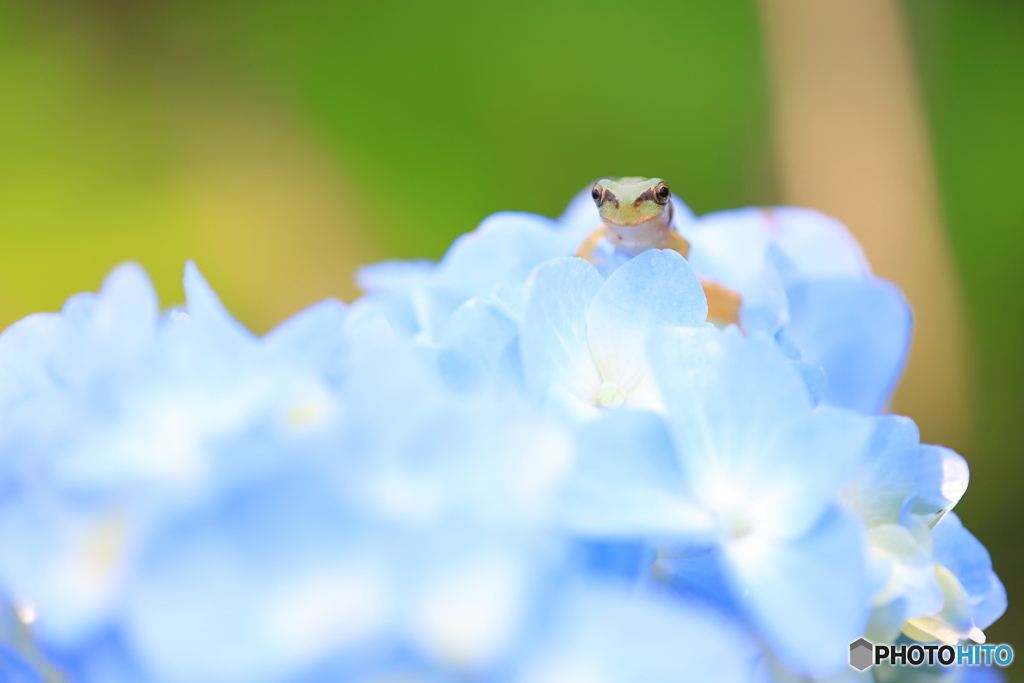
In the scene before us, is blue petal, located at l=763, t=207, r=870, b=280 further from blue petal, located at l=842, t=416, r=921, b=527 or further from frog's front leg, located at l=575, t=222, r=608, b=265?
blue petal, located at l=842, t=416, r=921, b=527

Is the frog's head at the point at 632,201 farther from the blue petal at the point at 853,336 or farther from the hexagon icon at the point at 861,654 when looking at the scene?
the hexagon icon at the point at 861,654

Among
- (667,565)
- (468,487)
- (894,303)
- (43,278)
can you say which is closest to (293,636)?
(468,487)

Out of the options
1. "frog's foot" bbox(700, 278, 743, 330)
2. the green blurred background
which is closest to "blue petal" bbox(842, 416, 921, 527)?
"frog's foot" bbox(700, 278, 743, 330)

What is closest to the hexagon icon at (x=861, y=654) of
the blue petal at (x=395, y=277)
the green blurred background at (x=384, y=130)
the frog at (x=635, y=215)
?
the blue petal at (x=395, y=277)

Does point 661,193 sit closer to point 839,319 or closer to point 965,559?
point 839,319

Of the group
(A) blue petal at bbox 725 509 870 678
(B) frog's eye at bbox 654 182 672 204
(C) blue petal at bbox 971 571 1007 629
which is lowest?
(C) blue petal at bbox 971 571 1007 629
